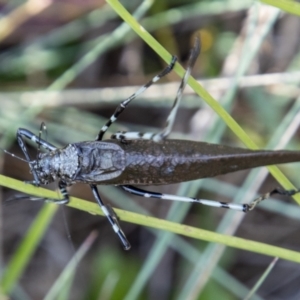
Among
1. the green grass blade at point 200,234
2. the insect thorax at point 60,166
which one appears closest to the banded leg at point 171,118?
the insect thorax at point 60,166

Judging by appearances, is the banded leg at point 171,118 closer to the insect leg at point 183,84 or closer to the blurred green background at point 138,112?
the insect leg at point 183,84

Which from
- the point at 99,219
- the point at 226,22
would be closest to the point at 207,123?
the point at 226,22

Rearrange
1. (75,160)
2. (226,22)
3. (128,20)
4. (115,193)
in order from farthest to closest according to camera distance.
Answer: (226,22) < (115,193) < (75,160) < (128,20)

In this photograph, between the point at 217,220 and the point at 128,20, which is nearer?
the point at 128,20

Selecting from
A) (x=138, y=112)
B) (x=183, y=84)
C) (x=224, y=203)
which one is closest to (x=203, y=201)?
(x=224, y=203)

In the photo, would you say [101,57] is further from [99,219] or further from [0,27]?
[99,219]

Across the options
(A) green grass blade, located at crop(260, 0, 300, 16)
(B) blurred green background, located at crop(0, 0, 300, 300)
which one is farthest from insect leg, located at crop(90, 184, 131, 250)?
(A) green grass blade, located at crop(260, 0, 300, 16)

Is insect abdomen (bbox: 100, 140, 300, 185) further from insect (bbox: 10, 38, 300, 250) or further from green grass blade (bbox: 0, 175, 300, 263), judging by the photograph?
green grass blade (bbox: 0, 175, 300, 263)
